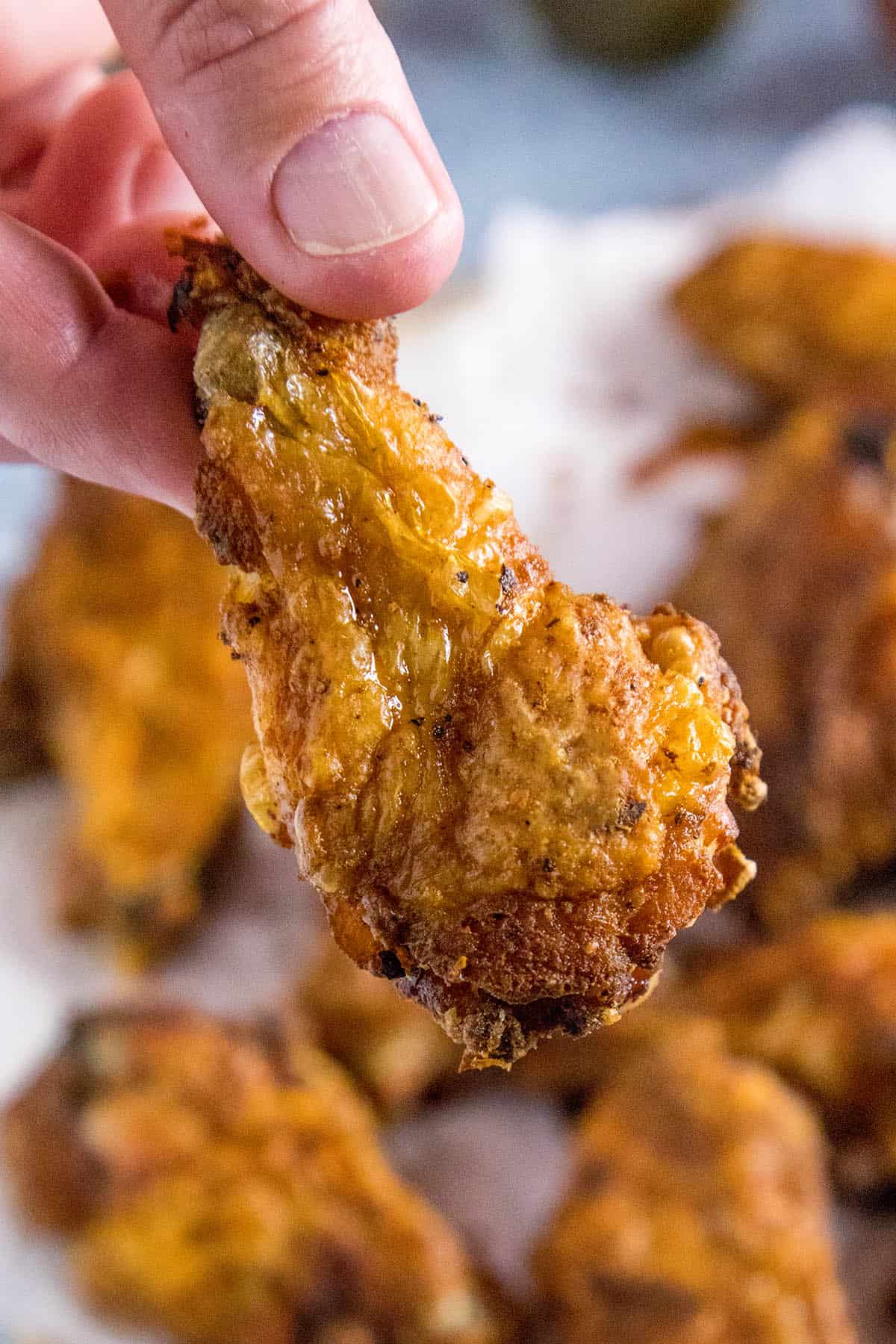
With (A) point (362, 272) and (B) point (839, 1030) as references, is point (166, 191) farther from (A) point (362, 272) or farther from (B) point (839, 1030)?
(B) point (839, 1030)

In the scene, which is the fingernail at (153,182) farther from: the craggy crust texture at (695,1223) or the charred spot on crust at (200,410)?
the craggy crust texture at (695,1223)

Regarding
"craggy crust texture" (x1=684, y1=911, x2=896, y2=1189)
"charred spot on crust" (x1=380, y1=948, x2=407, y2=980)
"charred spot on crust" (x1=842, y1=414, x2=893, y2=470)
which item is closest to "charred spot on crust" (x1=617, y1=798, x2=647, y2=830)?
"charred spot on crust" (x1=380, y1=948, x2=407, y2=980)

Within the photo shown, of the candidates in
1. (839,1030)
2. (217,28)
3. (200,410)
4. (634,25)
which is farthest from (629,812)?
(634,25)

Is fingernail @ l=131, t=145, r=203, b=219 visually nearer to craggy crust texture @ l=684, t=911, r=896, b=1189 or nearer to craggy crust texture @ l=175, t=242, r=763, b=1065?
craggy crust texture @ l=175, t=242, r=763, b=1065

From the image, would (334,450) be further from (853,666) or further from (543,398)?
(543,398)

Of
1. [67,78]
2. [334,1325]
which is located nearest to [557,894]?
[334,1325]
